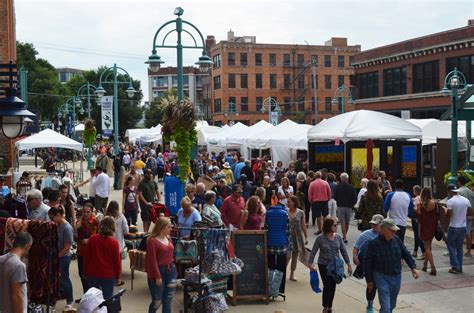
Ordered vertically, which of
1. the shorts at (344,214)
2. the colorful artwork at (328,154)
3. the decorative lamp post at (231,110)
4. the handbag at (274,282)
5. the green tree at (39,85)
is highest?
the green tree at (39,85)

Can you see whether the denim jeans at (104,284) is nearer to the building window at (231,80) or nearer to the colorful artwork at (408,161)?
the colorful artwork at (408,161)

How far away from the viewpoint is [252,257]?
9.71 m

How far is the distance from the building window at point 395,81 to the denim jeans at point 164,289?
142ft

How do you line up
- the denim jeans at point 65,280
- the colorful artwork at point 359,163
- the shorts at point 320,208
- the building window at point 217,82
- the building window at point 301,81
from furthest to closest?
the building window at point 301,81 < the building window at point 217,82 < the colorful artwork at point 359,163 < the shorts at point 320,208 < the denim jeans at point 65,280

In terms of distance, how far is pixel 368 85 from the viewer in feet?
174

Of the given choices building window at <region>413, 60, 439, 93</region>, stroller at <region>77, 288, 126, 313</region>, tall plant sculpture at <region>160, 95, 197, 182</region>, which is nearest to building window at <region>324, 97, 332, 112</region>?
building window at <region>413, 60, 439, 93</region>

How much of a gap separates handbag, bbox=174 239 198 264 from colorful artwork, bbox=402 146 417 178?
46.1 feet

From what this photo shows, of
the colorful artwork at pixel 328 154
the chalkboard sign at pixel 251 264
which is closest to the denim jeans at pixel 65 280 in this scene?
the chalkboard sign at pixel 251 264

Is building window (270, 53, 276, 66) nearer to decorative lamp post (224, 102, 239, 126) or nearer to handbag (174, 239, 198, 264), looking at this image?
decorative lamp post (224, 102, 239, 126)

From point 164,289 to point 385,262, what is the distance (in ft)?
9.60

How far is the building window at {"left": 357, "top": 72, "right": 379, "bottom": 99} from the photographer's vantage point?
5206cm

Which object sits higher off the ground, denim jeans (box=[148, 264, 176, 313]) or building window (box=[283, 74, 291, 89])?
building window (box=[283, 74, 291, 89])

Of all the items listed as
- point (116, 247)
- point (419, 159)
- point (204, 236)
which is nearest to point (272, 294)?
point (204, 236)

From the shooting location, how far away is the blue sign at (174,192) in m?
13.4
